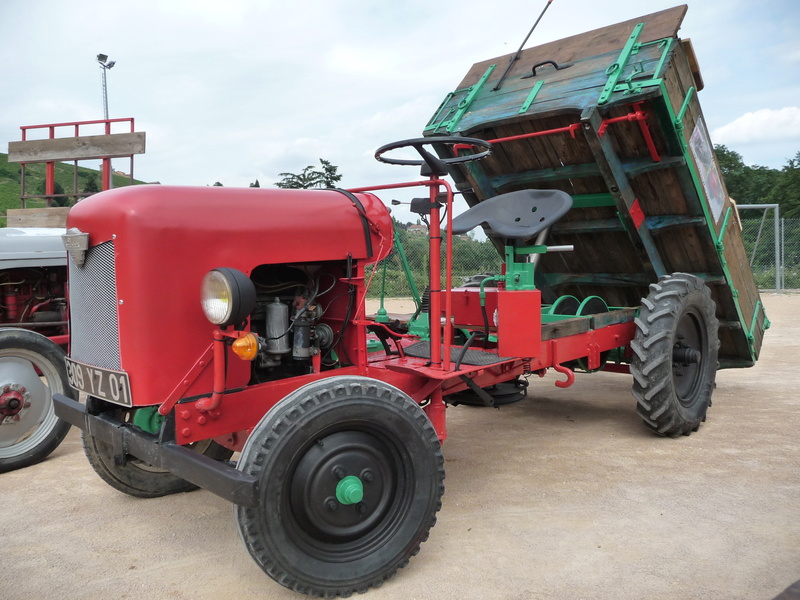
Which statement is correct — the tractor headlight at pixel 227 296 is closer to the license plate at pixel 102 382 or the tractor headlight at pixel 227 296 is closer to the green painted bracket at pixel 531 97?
the license plate at pixel 102 382

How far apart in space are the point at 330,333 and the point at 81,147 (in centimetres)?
469

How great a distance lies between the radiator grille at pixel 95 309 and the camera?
2561 millimetres

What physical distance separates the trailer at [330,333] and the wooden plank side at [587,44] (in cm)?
3

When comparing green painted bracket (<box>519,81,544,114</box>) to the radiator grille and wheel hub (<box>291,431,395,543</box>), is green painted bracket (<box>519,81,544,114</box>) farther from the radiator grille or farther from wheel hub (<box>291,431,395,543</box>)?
the radiator grille

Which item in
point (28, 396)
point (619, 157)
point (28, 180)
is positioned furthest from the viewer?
point (28, 180)

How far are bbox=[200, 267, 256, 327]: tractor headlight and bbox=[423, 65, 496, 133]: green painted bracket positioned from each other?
3.02 meters

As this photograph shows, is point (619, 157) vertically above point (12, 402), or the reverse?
point (619, 157)

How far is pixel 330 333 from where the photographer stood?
3.07 m

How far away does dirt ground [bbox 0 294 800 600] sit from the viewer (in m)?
2.60

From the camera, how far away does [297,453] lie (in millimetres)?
2414

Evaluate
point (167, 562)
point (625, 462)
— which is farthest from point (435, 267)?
point (625, 462)

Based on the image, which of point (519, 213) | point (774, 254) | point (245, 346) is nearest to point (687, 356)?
point (519, 213)

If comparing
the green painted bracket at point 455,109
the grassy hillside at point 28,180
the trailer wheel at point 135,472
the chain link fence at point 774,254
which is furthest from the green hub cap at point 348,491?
the grassy hillside at point 28,180

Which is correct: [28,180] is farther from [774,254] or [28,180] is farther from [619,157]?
[619,157]
